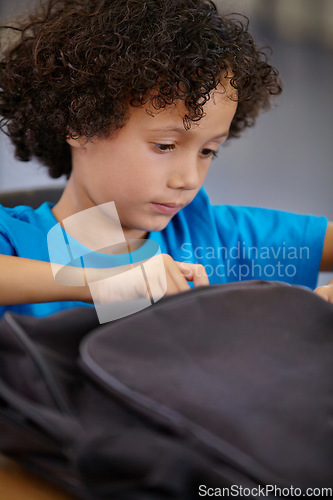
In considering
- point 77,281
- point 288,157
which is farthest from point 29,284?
point 288,157

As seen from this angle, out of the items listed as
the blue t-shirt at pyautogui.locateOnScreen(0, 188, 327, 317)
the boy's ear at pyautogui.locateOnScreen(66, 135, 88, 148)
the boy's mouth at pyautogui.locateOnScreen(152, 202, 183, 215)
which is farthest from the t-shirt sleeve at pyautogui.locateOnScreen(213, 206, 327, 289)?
the boy's ear at pyautogui.locateOnScreen(66, 135, 88, 148)

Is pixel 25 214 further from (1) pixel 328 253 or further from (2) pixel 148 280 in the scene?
(1) pixel 328 253

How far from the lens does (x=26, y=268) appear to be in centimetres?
51

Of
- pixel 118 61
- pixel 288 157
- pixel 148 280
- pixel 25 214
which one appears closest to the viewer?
pixel 148 280

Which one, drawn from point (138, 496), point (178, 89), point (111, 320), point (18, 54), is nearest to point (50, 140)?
point (18, 54)

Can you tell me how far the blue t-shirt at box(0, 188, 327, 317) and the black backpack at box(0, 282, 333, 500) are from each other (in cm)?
34

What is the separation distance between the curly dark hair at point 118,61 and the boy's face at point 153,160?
0.05ft

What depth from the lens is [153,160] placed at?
59 centimetres

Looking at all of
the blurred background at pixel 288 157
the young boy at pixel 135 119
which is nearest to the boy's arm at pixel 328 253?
the young boy at pixel 135 119

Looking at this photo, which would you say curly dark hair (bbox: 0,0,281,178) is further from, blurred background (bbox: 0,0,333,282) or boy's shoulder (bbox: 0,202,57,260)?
blurred background (bbox: 0,0,333,282)

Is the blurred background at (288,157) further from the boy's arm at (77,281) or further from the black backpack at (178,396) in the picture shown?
the black backpack at (178,396)

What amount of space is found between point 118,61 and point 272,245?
361 millimetres

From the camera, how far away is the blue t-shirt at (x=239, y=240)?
2.33 ft

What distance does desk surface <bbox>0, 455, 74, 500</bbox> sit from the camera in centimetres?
30
